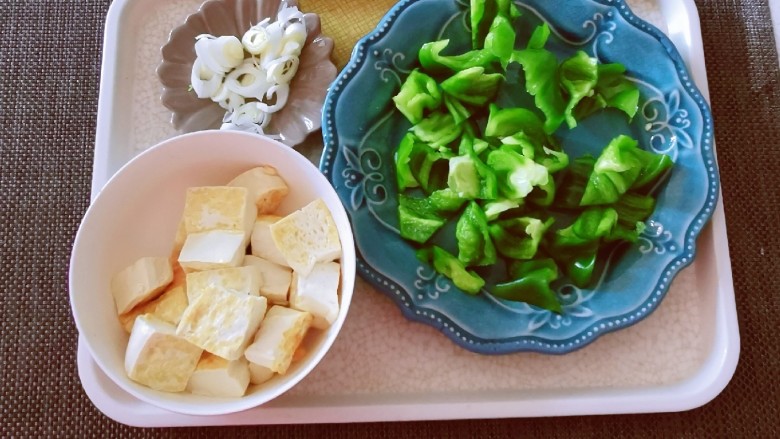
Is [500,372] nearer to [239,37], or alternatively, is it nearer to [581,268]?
[581,268]

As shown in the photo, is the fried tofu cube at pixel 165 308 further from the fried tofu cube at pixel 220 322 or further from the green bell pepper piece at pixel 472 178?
the green bell pepper piece at pixel 472 178

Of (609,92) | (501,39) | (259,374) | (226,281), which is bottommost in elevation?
(259,374)

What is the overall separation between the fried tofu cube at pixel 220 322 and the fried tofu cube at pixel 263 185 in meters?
0.18

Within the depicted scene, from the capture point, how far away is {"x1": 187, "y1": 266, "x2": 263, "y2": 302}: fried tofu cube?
40.6 inches

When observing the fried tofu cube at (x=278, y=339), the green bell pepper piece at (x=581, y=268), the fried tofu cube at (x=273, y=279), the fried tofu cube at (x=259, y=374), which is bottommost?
the fried tofu cube at (x=259, y=374)

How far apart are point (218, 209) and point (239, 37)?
1.30 feet

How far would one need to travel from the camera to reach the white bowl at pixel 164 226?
100 centimetres

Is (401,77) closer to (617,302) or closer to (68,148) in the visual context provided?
(617,302)

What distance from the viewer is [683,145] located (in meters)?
1.22

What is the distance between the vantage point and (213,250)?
106 cm

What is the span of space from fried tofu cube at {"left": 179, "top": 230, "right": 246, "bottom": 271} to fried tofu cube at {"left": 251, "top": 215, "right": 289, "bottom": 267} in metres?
0.02

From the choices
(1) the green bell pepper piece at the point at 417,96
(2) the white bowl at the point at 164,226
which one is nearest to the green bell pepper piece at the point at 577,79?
(1) the green bell pepper piece at the point at 417,96

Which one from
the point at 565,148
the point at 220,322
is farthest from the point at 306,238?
the point at 565,148

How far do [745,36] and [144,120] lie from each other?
124 centimetres
